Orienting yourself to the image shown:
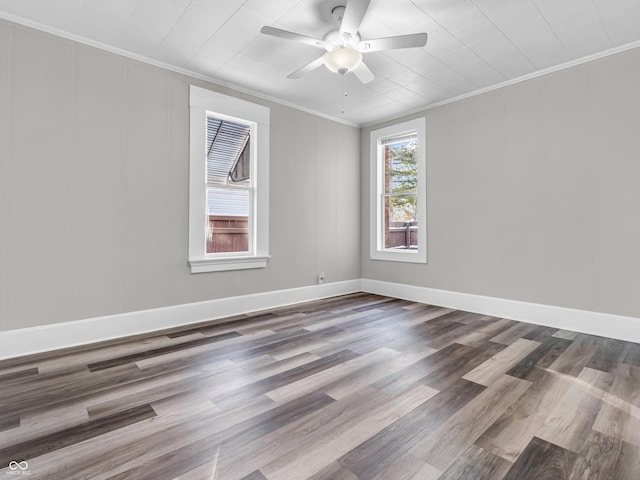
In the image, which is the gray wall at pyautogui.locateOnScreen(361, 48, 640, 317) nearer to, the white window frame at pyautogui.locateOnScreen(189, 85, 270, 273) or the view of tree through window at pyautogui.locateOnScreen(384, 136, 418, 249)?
the view of tree through window at pyautogui.locateOnScreen(384, 136, 418, 249)

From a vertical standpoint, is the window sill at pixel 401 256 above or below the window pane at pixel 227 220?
A: below

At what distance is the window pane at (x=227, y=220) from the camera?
3.77 meters

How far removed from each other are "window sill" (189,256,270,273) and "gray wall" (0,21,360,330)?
81 mm

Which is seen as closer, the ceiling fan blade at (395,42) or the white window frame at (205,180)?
the ceiling fan blade at (395,42)

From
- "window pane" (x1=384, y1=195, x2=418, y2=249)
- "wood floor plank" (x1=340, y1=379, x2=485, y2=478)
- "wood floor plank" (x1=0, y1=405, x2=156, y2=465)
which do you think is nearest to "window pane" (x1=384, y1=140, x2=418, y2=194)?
"window pane" (x1=384, y1=195, x2=418, y2=249)

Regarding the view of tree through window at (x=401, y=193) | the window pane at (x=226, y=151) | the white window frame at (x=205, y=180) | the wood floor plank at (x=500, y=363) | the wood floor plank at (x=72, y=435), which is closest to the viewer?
the wood floor plank at (x=72, y=435)

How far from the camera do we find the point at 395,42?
2.36 m

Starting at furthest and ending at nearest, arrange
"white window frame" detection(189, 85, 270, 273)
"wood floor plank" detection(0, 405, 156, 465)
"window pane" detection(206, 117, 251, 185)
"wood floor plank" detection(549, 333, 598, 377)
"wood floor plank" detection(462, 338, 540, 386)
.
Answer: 1. "window pane" detection(206, 117, 251, 185)
2. "white window frame" detection(189, 85, 270, 273)
3. "wood floor plank" detection(549, 333, 598, 377)
4. "wood floor plank" detection(462, 338, 540, 386)
5. "wood floor plank" detection(0, 405, 156, 465)

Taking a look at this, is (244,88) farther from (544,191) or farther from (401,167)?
(544,191)

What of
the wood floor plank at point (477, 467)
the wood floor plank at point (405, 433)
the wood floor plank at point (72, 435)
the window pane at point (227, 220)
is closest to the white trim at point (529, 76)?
the window pane at point (227, 220)

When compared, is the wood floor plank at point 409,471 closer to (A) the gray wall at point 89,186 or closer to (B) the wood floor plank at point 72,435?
(B) the wood floor plank at point 72,435

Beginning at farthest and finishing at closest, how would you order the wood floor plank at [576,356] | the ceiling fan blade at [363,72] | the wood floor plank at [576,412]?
1. the ceiling fan blade at [363,72]
2. the wood floor plank at [576,356]
3. the wood floor plank at [576,412]

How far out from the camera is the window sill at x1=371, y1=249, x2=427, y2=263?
457cm

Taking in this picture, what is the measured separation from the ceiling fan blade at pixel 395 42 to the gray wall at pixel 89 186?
6.43 ft
